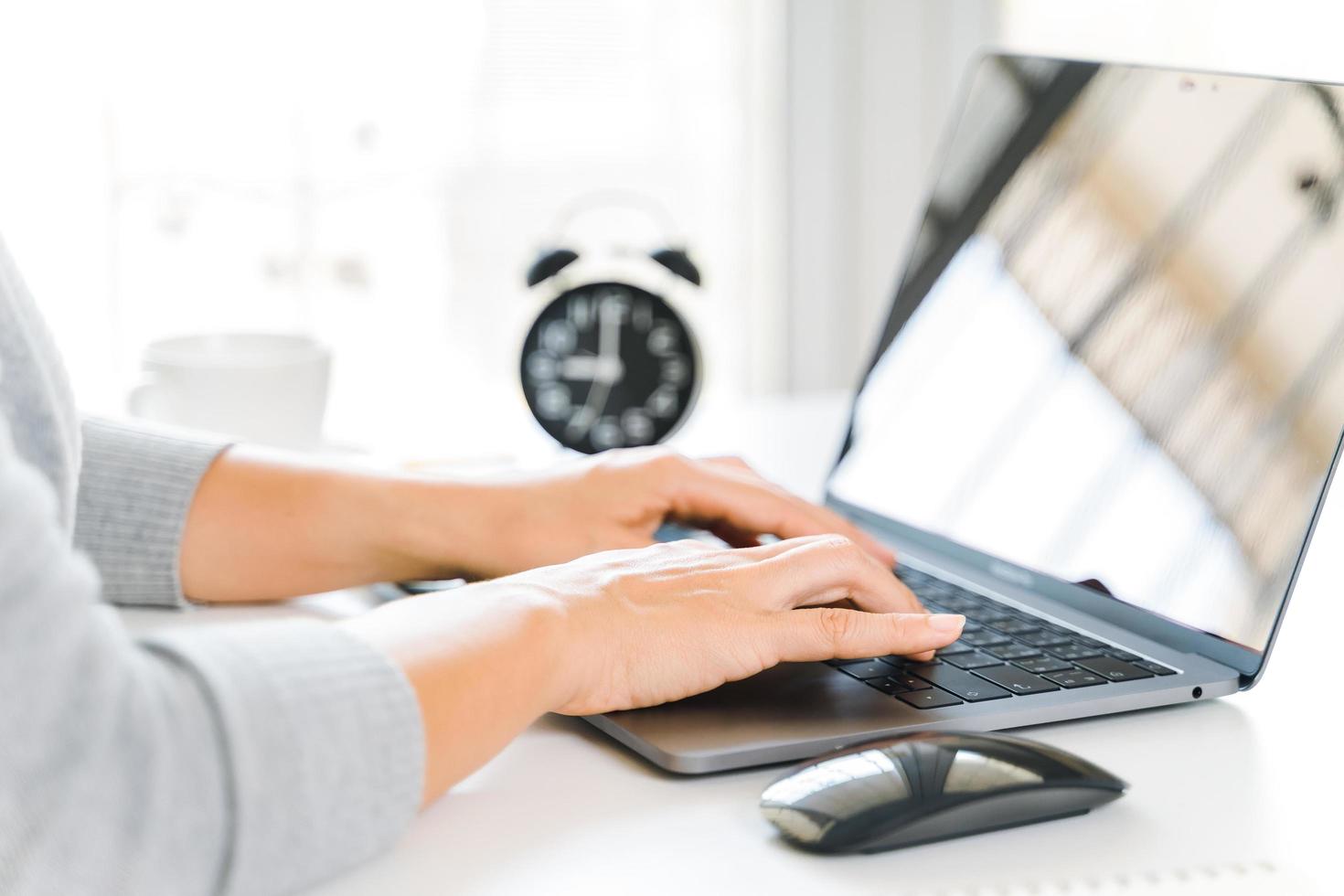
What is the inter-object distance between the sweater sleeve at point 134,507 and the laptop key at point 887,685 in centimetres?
41

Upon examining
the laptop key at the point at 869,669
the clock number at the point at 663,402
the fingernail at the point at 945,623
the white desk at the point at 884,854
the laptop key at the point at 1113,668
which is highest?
the clock number at the point at 663,402

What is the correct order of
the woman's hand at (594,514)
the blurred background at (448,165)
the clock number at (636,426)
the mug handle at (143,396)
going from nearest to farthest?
the woman's hand at (594,514)
the mug handle at (143,396)
the clock number at (636,426)
the blurred background at (448,165)

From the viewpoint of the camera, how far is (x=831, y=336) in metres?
2.79

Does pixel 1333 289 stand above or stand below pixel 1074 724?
above

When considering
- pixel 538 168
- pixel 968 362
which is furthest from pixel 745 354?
pixel 968 362

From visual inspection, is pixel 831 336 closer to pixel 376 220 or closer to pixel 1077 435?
pixel 376 220

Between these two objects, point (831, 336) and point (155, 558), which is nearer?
point (155, 558)

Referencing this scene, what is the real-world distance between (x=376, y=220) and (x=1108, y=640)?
211cm

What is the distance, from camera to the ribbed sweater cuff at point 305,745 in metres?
0.45

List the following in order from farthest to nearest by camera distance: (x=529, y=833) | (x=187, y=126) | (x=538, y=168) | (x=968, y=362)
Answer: (x=538, y=168)
(x=187, y=126)
(x=968, y=362)
(x=529, y=833)

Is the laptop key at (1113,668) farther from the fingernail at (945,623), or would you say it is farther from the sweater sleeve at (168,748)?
the sweater sleeve at (168,748)

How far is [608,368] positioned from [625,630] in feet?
2.45

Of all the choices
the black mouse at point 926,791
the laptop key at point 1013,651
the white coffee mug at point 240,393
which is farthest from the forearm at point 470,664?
the white coffee mug at point 240,393

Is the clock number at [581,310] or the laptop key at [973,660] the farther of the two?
the clock number at [581,310]
